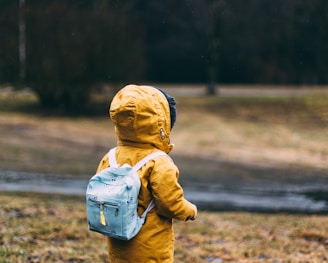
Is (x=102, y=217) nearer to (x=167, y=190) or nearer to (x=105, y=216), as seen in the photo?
Result: (x=105, y=216)

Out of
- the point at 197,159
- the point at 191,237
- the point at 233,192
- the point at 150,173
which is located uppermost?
the point at 150,173

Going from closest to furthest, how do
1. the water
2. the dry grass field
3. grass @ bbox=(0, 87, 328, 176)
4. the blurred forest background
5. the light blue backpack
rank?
the light blue backpack → the dry grass field → the water → grass @ bbox=(0, 87, 328, 176) → the blurred forest background

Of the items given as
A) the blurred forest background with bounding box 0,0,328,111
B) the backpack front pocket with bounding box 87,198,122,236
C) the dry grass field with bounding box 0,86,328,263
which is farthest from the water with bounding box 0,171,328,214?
the blurred forest background with bounding box 0,0,328,111

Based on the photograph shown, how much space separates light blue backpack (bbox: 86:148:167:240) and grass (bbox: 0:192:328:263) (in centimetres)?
222

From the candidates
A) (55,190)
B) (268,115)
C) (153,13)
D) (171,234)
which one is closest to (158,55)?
(153,13)

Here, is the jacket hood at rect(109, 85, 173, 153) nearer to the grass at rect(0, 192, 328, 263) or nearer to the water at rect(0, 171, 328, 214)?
the grass at rect(0, 192, 328, 263)

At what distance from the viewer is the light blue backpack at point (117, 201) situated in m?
3.48

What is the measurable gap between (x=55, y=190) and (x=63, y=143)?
744 centimetres

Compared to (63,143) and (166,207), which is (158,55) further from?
(166,207)

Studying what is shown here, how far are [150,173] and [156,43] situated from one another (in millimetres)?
36059

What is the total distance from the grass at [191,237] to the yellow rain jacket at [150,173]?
89.1 inches

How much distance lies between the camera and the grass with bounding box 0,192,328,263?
240 inches

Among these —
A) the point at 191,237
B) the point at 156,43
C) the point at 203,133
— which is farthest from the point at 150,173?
the point at 156,43

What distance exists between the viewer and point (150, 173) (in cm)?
357
